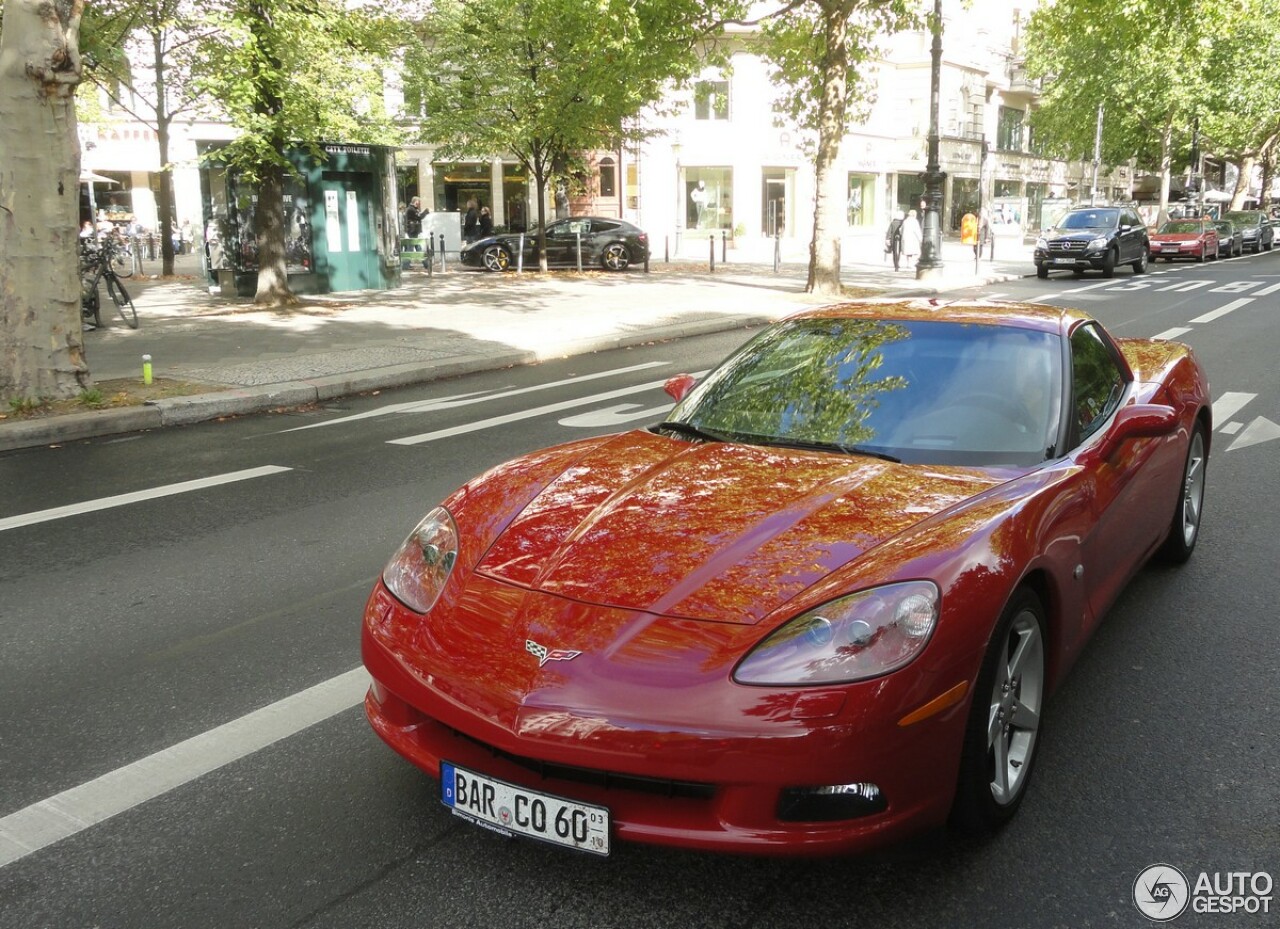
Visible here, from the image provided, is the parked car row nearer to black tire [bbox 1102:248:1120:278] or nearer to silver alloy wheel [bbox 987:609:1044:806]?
black tire [bbox 1102:248:1120:278]

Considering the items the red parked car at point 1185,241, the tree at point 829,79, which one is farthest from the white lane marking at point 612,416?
the red parked car at point 1185,241

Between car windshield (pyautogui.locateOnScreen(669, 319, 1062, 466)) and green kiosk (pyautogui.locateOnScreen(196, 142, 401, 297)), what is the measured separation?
18.6 meters

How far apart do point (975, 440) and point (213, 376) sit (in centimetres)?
993

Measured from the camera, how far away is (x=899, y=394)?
396 centimetres

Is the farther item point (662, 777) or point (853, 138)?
point (853, 138)

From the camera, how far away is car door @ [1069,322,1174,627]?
3.72 m

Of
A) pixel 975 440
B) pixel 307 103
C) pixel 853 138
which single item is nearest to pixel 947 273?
pixel 307 103

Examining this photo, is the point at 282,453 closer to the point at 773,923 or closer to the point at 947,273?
the point at 773,923

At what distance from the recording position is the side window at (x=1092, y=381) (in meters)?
3.96

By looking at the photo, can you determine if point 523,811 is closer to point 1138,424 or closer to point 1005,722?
point 1005,722

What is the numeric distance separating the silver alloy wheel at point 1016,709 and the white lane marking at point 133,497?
18.9 feet

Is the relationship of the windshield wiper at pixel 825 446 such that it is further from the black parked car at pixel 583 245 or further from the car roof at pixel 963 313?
the black parked car at pixel 583 245

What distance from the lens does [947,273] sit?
2870 cm

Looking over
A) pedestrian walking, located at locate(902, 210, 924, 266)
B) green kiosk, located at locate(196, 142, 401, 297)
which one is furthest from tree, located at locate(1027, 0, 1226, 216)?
green kiosk, located at locate(196, 142, 401, 297)
